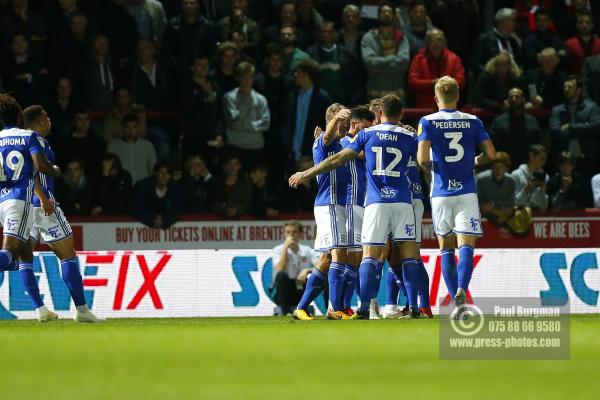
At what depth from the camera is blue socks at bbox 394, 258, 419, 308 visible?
13008 millimetres

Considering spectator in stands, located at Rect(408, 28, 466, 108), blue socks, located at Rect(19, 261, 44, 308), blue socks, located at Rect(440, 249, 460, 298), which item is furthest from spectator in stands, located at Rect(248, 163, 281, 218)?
blue socks, located at Rect(440, 249, 460, 298)

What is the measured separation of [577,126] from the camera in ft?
64.4

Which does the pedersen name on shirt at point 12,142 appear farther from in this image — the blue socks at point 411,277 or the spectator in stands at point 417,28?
the spectator in stands at point 417,28

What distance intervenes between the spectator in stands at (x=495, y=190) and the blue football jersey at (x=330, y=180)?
17.9ft

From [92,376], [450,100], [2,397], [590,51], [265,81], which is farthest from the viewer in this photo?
[590,51]

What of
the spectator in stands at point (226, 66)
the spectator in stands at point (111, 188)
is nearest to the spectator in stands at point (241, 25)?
the spectator in stands at point (226, 66)

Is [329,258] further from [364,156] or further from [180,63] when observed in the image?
[180,63]

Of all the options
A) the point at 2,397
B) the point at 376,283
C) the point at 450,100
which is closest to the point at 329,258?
the point at 376,283

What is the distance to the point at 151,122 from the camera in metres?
19.7

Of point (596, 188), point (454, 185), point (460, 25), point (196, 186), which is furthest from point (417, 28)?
point (454, 185)

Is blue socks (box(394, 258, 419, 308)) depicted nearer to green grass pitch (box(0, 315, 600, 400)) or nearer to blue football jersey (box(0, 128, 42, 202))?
green grass pitch (box(0, 315, 600, 400))

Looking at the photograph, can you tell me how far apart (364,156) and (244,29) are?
709cm

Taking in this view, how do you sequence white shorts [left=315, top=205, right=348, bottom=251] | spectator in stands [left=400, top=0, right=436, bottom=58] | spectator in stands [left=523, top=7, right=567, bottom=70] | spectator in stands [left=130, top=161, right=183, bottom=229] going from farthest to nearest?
spectator in stands [left=523, top=7, right=567, bottom=70] → spectator in stands [left=400, top=0, right=436, bottom=58] → spectator in stands [left=130, top=161, right=183, bottom=229] → white shorts [left=315, top=205, right=348, bottom=251]

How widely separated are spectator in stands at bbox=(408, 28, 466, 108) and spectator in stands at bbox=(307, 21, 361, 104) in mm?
895
